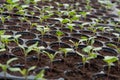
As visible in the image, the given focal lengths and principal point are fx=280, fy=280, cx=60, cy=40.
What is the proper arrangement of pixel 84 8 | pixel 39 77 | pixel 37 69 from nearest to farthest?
pixel 39 77 < pixel 37 69 < pixel 84 8

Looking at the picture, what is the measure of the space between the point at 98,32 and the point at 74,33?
31cm

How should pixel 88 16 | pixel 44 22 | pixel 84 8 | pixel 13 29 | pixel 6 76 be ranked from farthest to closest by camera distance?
pixel 84 8
pixel 88 16
pixel 44 22
pixel 13 29
pixel 6 76

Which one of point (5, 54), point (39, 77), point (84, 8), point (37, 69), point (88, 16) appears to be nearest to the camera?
point (39, 77)

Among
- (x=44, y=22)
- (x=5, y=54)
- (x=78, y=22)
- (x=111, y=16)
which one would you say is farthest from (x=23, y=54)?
(x=111, y=16)

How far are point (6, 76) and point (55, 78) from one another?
0.35 meters

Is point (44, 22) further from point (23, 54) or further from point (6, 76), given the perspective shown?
point (6, 76)

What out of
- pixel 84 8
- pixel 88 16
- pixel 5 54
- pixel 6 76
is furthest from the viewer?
pixel 84 8

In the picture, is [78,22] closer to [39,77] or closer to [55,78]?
[55,78]

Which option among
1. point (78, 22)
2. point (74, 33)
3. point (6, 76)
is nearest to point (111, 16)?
point (78, 22)

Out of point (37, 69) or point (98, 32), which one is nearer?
point (37, 69)

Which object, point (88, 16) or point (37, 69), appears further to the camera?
point (88, 16)

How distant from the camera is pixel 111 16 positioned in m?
3.88

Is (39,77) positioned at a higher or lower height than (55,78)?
higher

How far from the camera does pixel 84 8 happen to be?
4117mm
